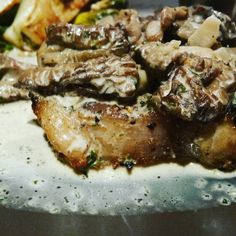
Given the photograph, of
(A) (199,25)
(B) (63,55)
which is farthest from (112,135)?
(A) (199,25)

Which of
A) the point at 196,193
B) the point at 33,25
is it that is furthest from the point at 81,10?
the point at 196,193

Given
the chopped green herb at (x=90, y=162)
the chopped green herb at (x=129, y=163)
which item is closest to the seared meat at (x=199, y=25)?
the chopped green herb at (x=129, y=163)

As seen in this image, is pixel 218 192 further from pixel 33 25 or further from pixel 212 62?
pixel 33 25

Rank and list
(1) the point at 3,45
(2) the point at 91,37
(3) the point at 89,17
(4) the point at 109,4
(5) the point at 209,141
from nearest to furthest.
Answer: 1. (5) the point at 209,141
2. (2) the point at 91,37
3. (1) the point at 3,45
4. (3) the point at 89,17
5. (4) the point at 109,4

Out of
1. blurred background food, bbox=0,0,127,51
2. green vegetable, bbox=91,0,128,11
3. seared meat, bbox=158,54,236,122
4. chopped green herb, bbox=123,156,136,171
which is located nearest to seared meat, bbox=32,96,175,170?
chopped green herb, bbox=123,156,136,171

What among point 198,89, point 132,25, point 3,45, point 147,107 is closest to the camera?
point 198,89

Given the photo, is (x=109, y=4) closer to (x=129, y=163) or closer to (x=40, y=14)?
(x=40, y=14)
